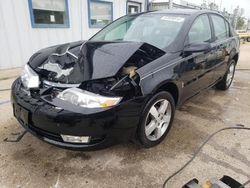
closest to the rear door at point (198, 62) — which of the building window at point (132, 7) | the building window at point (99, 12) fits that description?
the building window at point (99, 12)

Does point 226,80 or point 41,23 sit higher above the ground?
point 41,23

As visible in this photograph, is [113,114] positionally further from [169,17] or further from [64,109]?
[169,17]

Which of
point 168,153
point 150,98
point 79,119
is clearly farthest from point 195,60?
point 79,119

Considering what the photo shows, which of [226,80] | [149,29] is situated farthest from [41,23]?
[226,80]

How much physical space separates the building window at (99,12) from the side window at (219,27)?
4.73m

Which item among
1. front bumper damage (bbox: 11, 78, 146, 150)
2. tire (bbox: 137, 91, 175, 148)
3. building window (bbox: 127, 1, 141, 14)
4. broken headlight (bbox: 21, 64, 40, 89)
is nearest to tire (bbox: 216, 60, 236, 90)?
tire (bbox: 137, 91, 175, 148)

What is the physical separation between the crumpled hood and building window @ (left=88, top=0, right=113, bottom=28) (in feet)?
17.5

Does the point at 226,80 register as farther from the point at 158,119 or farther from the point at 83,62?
the point at 83,62

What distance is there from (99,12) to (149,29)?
534cm

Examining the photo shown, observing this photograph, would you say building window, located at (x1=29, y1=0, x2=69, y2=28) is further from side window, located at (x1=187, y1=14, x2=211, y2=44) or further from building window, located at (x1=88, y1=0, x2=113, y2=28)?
side window, located at (x1=187, y1=14, x2=211, y2=44)

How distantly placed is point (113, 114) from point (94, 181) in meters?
0.67

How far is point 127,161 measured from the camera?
2.23m

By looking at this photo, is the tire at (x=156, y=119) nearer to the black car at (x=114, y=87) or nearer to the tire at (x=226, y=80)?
the black car at (x=114, y=87)

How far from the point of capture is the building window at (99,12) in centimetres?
736
